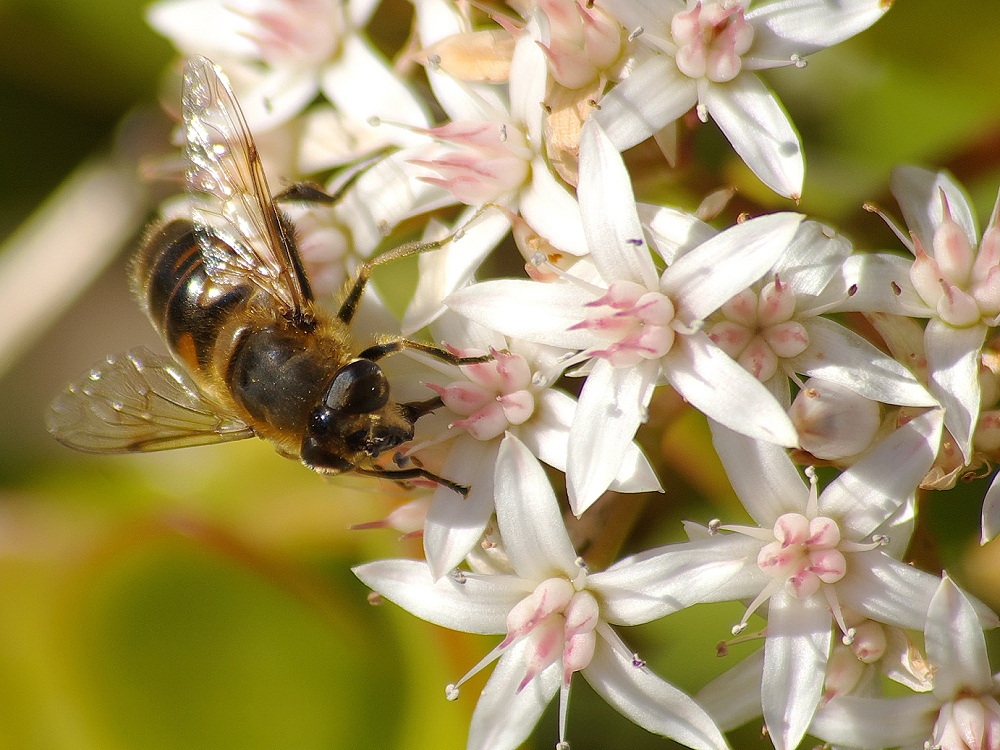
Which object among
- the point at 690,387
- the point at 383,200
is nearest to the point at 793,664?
the point at 690,387

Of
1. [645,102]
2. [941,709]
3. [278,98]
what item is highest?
[278,98]

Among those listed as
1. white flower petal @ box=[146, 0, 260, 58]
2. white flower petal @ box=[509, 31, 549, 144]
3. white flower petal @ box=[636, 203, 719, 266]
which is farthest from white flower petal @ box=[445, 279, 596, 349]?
white flower petal @ box=[146, 0, 260, 58]

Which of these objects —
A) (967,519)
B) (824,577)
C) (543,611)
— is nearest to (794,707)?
(824,577)

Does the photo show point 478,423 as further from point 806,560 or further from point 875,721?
point 875,721

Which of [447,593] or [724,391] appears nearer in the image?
[724,391]

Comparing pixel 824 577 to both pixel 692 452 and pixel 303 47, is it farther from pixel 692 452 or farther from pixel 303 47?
pixel 303 47

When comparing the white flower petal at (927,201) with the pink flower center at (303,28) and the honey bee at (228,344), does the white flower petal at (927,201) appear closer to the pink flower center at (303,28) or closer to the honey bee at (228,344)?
the honey bee at (228,344)
